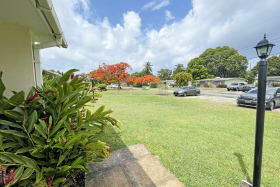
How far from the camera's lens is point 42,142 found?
1212 millimetres

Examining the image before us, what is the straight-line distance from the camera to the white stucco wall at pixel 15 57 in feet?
5.85

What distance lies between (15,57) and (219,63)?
49091mm

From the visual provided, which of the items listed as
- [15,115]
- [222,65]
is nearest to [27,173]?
[15,115]

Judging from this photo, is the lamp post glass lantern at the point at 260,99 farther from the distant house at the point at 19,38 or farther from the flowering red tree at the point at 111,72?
the flowering red tree at the point at 111,72

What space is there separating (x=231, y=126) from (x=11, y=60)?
223 inches

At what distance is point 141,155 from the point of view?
2.39 meters

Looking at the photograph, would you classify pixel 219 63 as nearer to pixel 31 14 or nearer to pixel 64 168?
pixel 31 14

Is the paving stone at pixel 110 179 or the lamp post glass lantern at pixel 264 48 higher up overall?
the lamp post glass lantern at pixel 264 48

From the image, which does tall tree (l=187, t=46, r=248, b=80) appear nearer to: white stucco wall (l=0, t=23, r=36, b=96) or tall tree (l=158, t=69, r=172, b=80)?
tall tree (l=158, t=69, r=172, b=80)

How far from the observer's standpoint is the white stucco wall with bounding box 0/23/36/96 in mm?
1783

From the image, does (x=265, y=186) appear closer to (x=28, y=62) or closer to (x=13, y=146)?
(x=13, y=146)

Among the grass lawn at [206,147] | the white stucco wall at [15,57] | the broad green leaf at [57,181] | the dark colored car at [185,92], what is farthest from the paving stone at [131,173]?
the dark colored car at [185,92]

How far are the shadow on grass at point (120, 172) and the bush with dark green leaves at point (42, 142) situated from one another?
0.50 metres

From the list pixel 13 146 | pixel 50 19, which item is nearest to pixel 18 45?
pixel 50 19
